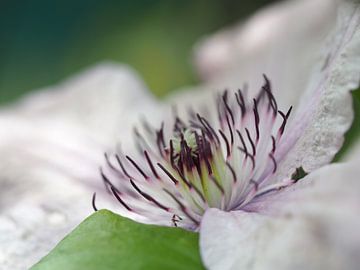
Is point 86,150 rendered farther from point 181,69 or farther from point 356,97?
point 181,69

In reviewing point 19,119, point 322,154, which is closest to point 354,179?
point 322,154

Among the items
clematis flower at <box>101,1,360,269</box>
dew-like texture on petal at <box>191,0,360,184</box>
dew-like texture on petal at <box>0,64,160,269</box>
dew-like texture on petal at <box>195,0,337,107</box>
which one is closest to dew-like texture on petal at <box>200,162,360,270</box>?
clematis flower at <box>101,1,360,269</box>

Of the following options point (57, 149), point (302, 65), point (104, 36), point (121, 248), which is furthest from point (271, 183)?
point (104, 36)

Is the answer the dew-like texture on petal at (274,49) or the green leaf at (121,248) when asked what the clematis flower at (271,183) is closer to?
the green leaf at (121,248)

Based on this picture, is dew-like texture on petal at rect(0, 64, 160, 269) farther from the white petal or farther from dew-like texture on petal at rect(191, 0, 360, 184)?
the white petal

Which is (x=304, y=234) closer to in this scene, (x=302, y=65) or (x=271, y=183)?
(x=271, y=183)

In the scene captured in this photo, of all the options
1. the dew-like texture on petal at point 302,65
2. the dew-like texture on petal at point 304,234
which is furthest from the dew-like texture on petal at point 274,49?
the dew-like texture on petal at point 304,234
